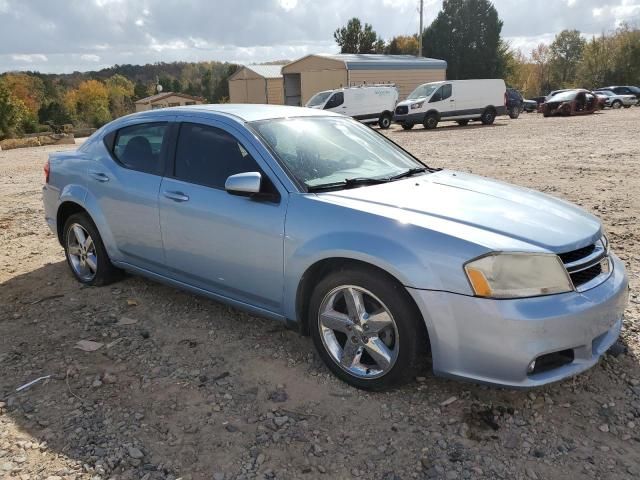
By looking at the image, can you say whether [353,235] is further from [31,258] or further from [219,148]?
[31,258]

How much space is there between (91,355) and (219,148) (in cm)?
163

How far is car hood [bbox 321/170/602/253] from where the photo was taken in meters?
2.94

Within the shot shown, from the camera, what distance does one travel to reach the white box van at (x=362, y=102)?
2534cm

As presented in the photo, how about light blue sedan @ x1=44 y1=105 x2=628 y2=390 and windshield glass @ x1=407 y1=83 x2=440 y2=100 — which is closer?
light blue sedan @ x1=44 y1=105 x2=628 y2=390

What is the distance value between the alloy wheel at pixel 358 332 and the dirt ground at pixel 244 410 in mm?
173

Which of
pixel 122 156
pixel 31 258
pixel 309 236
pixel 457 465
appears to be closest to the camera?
pixel 457 465

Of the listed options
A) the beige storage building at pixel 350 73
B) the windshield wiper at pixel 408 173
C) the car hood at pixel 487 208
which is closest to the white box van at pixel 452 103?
the beige storage building at pixel 350 73

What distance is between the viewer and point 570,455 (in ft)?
8.67

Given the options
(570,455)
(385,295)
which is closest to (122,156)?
(385,295)

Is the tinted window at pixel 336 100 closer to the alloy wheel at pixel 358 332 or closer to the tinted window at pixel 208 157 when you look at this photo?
the tinted window at pixel 208 157

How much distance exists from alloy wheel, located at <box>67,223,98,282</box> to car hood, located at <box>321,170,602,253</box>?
2599 millimetres

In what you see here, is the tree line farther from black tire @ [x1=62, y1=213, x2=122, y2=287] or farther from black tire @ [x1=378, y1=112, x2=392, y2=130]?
black tire @ [x1=62, y1=213, x2=122, y2=287]

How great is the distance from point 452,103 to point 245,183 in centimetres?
2313

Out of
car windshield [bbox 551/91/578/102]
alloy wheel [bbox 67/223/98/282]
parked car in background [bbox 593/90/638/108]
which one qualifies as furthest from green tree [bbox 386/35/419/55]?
alloy wheel [bbox 67/223/98/282]
